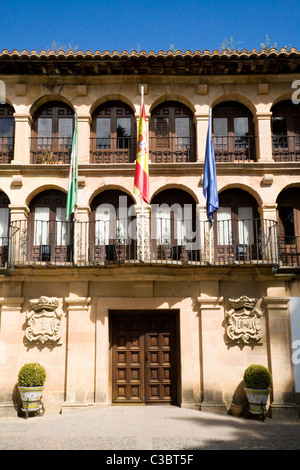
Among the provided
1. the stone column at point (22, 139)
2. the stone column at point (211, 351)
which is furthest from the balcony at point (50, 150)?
the stone column at point (211, 351)

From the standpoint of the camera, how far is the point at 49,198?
15734 mm

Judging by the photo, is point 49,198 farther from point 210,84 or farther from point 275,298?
point 275,298

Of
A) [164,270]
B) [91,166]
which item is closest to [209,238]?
[164,270]

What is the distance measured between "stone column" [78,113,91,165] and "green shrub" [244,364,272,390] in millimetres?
7947

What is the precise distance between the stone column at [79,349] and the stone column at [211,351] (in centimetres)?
320

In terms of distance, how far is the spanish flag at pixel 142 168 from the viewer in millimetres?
13742

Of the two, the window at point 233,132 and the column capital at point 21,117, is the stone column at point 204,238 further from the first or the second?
the column capital at point 21,117

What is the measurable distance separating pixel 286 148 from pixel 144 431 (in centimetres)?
974

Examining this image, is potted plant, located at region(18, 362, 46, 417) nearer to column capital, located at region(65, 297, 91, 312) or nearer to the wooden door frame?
column capital, located at region(65, 297, 91, 312)

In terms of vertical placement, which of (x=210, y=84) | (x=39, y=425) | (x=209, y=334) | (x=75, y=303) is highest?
(x=210, y=84)

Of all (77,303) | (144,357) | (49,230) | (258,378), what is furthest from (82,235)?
(258,378)

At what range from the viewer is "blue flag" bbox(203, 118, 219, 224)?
1390 centimetres

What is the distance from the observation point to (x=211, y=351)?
14117 mm

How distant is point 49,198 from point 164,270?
4.52 metres
